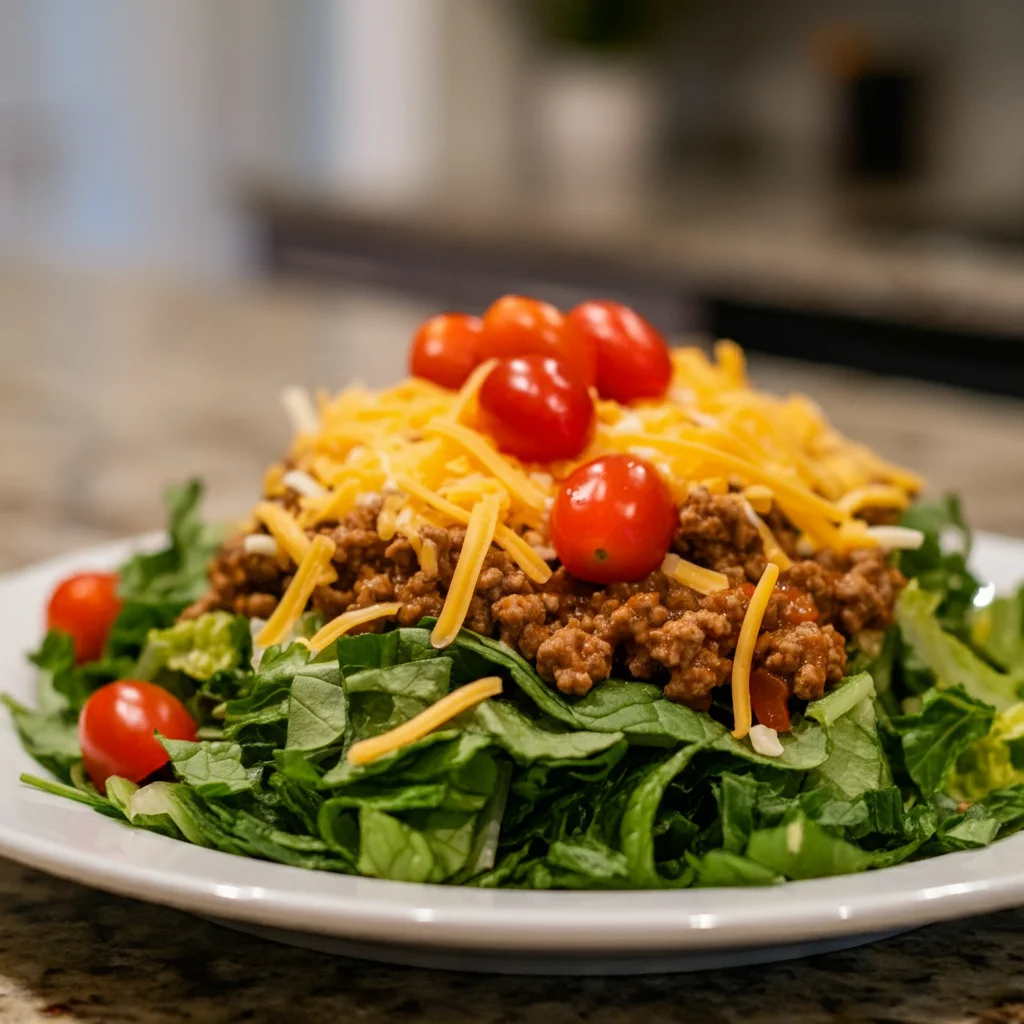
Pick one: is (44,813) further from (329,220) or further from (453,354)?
(329,220)

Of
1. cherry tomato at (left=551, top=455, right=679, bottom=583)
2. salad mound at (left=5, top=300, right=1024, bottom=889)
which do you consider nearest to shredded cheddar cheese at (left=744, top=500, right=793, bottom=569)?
salad mound at (left=5, top=300, right=1024, bottom=889)

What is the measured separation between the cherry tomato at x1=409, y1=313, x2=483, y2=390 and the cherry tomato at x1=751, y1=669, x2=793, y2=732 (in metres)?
0.68

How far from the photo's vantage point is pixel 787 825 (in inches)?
58.1

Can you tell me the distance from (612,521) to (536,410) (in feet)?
0.77

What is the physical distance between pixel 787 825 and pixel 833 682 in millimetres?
375

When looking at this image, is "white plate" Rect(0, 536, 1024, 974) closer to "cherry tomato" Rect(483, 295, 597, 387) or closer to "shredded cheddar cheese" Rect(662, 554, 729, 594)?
"shredded cheddar cheese" Rect(662, 554, 729, 594)

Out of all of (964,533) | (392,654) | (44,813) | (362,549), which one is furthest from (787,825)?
(964,533)

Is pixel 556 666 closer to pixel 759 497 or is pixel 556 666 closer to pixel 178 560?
pixel 759 497

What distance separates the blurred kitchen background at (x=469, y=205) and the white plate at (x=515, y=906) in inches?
67.7

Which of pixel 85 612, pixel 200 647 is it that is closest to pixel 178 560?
pixel 85 612

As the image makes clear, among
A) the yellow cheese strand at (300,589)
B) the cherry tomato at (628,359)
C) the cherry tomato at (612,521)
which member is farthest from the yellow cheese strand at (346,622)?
the cherry tomato at (628,359)

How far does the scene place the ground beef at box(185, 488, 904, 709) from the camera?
170 centimetres

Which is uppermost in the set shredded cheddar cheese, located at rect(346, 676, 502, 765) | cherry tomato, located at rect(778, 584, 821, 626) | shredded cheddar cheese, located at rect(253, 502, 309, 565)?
shredded cheddar cheese, located at rect(253, 502, 309, 565)

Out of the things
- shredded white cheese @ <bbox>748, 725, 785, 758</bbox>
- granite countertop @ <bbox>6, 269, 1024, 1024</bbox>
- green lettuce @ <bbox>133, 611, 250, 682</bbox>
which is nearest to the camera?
granite countertop @ <bbox>6, 269, 1024, 1024</bbox>
